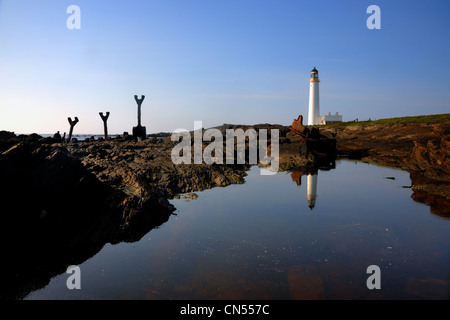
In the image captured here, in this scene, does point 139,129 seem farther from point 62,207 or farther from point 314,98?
point 314,98

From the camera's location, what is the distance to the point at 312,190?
37.8 feet

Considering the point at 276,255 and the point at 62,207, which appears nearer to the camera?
the point at 276,255

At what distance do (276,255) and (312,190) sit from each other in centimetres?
676

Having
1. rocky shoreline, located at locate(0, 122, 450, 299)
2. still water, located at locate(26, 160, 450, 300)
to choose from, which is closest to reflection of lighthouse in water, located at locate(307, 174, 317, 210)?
still water, located at locate(26, 160, 450, 300)

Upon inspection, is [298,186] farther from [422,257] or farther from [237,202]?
[422,257]

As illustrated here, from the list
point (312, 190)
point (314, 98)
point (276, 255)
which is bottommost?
point (276, 255)

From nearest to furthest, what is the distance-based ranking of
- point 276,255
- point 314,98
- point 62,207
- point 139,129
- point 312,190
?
1. point 276,255
2. point 62,207
3. point 312,190
4. point 139,129
5. point 314,98

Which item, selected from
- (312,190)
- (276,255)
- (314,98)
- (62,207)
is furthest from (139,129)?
(314,98)

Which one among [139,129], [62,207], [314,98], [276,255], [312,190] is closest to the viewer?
[276,255]

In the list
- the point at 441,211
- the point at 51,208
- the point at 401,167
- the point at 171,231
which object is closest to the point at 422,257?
the point at 441,211

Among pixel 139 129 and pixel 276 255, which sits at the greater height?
pixel 139 129

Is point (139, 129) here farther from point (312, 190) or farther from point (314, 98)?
point (314, 98)
